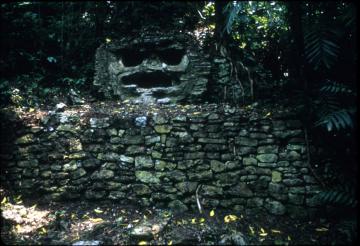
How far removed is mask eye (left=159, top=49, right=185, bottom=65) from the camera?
5.70m

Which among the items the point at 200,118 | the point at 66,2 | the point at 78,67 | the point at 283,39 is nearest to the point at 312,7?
the point at 283,39

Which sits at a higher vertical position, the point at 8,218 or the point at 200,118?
the point at 200,118

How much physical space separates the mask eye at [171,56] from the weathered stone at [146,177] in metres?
2.55

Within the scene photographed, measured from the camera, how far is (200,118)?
423cm

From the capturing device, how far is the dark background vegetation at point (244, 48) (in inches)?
141

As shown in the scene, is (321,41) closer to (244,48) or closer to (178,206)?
(244,48)

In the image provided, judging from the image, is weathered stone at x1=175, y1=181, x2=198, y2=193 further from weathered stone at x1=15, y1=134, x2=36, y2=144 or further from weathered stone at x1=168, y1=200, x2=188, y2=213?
weathered stone at x1=15, y1=134, x2=36, y2=144

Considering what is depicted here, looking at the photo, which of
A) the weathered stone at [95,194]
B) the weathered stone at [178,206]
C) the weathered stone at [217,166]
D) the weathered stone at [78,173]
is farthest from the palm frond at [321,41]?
the weathered stone at [78,173]

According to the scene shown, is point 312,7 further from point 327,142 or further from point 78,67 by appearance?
point 78,67


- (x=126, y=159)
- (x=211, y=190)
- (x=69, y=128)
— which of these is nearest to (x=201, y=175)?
(x=211, y=190)

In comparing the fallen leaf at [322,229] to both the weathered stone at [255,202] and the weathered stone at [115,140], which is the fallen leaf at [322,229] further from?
the weathered stone at [115,140]

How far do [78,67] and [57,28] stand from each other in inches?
41.1

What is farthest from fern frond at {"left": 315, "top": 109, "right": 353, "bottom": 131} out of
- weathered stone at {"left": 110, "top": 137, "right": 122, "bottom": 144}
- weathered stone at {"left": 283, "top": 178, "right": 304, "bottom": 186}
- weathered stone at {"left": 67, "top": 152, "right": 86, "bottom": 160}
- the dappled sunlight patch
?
the dappled sunlight patch

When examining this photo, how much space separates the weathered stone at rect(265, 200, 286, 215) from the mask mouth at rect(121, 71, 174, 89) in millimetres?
2930
